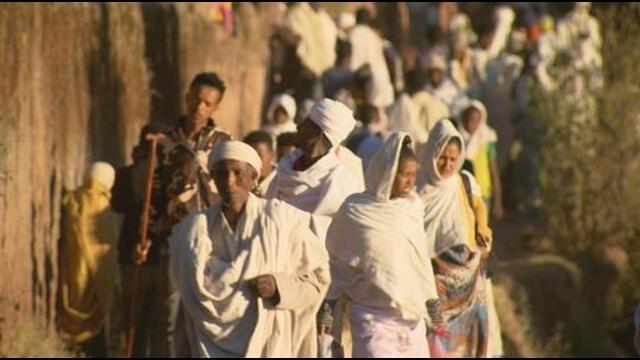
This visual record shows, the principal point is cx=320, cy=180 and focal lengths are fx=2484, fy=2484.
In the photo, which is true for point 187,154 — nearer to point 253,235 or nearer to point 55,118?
point 55,118

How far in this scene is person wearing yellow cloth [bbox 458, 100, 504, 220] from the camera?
21.1 metres

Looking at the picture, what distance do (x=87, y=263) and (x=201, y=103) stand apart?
1.75 meters

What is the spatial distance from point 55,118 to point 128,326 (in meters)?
1.71

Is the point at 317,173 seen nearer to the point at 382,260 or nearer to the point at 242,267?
A: the point at 382,260

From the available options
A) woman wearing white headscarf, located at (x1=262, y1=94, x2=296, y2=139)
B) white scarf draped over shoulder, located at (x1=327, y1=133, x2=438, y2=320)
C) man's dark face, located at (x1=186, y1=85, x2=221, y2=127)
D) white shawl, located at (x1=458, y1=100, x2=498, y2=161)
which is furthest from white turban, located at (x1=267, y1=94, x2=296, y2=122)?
white scarf draped over shoulder, located at (x1=327, y1=133, x2=438, y2=320)

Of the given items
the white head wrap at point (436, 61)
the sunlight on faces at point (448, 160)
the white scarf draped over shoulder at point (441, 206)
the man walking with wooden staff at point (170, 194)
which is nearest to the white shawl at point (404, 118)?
the white head wrap at point (436, 61)

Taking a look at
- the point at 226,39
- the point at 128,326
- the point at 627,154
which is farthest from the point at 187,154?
the point at 627,154

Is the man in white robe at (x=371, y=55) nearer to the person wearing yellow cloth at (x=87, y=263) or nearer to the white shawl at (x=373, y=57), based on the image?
the white shawl at (x=373, y=57)

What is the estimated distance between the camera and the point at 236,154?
11727mm

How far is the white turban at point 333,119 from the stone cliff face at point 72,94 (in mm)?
1733

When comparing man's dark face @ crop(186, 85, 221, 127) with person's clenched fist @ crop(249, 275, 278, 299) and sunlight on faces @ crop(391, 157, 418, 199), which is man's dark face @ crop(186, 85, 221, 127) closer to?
sunlight on faces @ crop(391, 157, 418, 199)

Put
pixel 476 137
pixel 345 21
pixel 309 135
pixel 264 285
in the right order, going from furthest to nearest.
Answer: pixel 345 21, pixel 476 137, pixel 309 135, pixel 264 285

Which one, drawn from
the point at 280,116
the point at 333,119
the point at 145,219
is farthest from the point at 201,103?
the point at 280,116

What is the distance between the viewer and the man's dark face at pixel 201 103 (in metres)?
14.4
